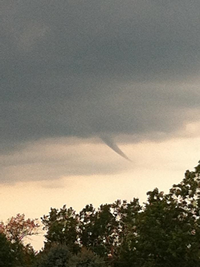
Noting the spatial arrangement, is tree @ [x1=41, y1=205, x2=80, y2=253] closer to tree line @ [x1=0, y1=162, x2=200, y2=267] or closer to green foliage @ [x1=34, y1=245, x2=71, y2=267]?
tree line @ [x1=0, y1=162, x2=200, y2=267]

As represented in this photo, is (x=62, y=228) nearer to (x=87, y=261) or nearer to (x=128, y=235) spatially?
(x=128, y=235)

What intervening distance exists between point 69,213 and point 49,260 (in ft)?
73.7

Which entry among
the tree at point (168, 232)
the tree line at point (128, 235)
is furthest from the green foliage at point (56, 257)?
the tree at point (168, 232)

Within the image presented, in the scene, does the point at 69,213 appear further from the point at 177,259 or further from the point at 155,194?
the point at 177,259

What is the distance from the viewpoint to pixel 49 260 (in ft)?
160

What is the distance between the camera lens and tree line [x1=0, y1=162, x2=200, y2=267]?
51.4m

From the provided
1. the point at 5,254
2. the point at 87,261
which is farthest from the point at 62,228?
the point at 87,261

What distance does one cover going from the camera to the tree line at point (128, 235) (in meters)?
51.4

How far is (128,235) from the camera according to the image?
58.0 metres

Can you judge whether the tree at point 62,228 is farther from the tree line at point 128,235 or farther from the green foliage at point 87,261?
the green foliage at point 87,261

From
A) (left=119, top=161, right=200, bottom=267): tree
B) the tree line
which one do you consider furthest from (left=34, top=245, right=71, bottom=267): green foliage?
(left=119, top=161, right=200, bottom=267): tree

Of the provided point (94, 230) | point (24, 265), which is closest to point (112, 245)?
point (94, 230)

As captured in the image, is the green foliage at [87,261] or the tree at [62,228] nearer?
the green foliage at [87,261]

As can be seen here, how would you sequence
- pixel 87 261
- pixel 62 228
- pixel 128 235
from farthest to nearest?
pixel 62 228, pixel 128 235, pixel 87 261
